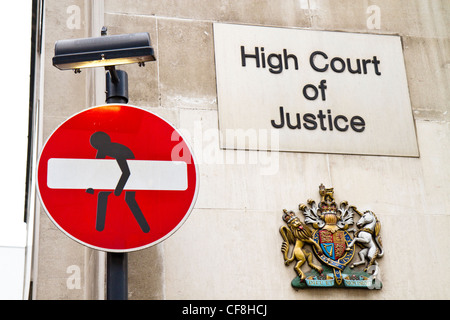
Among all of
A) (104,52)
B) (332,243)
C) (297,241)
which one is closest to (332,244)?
(332,243)

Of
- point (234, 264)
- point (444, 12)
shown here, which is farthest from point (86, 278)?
point (444, 12)

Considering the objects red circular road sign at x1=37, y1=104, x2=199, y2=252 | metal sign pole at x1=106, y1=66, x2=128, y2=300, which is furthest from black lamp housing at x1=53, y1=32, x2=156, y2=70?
red circular road sign at x1=37, y1=104, x2=199, y2=252

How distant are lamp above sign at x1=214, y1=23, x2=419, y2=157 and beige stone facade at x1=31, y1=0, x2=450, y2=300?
81mm

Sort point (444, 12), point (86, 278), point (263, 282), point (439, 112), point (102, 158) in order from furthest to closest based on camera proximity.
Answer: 1. point (444, 12)
2. point (439, 112)
3. point (86, 278)
4. point (263, 282)
5. point (102, 158)

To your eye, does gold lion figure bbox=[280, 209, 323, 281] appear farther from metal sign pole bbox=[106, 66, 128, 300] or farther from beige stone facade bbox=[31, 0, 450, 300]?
metal sign pole bbox=[106, 66, 128, 300]

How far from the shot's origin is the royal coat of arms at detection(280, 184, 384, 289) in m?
5.09

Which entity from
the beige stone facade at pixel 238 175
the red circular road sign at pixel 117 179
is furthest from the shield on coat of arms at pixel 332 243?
the red circular road sign at pixel 117 179

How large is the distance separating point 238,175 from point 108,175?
1745mm

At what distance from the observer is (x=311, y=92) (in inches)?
223

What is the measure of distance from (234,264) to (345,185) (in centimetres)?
101

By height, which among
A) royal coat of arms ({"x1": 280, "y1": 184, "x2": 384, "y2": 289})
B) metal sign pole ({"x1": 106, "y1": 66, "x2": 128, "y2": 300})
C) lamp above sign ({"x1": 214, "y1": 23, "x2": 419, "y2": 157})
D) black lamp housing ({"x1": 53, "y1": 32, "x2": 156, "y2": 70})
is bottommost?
metal sign pole ({"x1": 106, "y1": 66, "x2": 128, "y2": 300})

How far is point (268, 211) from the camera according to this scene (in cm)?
525
